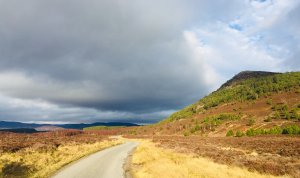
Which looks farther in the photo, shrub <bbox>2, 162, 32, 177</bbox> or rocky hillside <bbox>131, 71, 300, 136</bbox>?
rocky hillside <bbox>131, 71, 300, 136</bbox>

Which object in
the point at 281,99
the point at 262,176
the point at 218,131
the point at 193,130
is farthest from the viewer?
the point at 281,99

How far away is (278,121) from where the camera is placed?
96812 mm

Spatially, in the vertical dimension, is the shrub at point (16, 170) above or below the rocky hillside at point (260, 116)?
below

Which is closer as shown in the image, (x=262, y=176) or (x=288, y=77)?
(x=262, y=176)

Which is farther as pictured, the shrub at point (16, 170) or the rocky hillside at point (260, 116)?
the rocky hillside at point (260, 116)

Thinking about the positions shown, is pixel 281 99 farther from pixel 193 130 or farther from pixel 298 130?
pixel 298 130

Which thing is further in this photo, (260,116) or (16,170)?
(260,116)

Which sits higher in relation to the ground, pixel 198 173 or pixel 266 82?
pixel 266 82

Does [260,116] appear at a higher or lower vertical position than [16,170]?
higher

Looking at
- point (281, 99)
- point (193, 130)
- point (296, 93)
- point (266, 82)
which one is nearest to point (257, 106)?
point (281, 99)

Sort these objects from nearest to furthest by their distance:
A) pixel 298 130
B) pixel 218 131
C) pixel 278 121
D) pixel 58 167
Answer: pixel 58 167, pixel 298 130, pixel 278 121, pixel 218 131

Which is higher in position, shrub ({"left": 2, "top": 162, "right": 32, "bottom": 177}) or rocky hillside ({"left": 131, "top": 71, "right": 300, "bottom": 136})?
rocky hillside ({"left": 131, "top": 71, "right": 300, "bottom": 136})

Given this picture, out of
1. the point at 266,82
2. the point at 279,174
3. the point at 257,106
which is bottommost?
the point at 279,174

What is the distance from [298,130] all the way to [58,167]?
227ft
